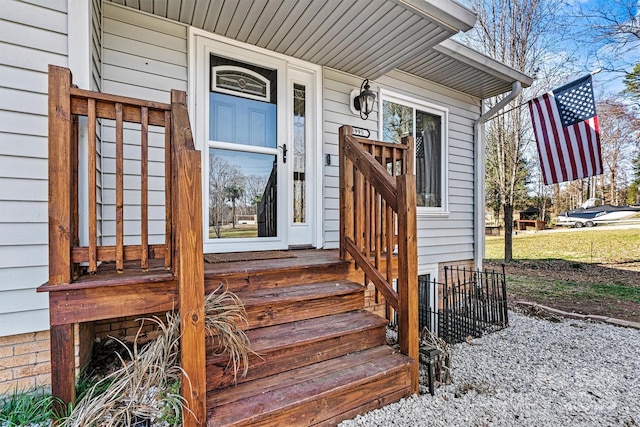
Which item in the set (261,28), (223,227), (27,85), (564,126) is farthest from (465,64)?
(27,85)

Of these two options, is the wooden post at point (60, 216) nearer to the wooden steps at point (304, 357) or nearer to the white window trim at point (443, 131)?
the wooden steps at point (304, 357)

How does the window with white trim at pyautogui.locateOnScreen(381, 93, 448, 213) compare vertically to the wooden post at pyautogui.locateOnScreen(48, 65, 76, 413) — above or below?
above

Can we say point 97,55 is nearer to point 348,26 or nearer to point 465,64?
point 348,26

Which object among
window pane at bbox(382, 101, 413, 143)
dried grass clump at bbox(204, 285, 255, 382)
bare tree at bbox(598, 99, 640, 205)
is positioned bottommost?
dried grass clump at bbox(204, 285, 255, 382)

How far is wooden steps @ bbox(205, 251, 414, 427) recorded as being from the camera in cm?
168

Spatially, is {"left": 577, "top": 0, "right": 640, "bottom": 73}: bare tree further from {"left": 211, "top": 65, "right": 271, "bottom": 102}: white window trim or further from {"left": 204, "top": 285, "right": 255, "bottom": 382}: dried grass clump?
{"left": 204, "top": 285, "right": 255, "bottom": 382}: dried grass clump

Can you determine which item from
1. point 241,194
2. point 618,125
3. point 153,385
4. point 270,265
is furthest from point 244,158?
point 618,125

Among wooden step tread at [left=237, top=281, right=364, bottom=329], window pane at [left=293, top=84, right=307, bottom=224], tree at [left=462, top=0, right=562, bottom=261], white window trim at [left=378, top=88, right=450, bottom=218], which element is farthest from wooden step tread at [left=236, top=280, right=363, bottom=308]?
tree at [left=462, top=0, right=562, bottom=261]

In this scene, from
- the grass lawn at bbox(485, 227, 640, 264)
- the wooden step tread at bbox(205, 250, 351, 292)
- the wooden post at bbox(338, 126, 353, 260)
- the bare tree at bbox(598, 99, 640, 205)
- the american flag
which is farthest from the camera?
the grass lawn at bbox(485, 227, 640, 264)

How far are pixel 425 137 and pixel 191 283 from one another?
165 inches

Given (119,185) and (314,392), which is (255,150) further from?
(314,392)

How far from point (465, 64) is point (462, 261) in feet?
9.43

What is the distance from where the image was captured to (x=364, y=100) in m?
3.90

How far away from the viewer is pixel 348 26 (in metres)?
2.96
